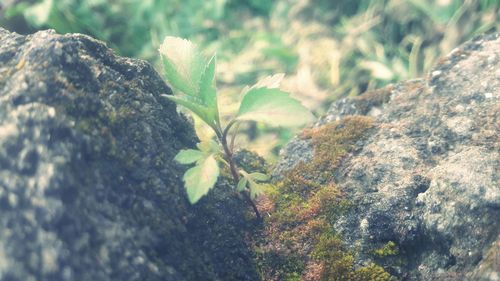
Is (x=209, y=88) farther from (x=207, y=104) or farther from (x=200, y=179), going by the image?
(x=200, y=179)

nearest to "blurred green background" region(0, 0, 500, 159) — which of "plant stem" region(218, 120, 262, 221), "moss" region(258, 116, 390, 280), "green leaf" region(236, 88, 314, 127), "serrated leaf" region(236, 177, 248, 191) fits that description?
"moss" region(258, 116, 390, 280)

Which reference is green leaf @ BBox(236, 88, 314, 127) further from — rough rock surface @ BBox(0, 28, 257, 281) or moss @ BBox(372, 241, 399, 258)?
moss @ BBox(372, 241, 399, 258)

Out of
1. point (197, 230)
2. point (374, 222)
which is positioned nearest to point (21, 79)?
point (197, 230)

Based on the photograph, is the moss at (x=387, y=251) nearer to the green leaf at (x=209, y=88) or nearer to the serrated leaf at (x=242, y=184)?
the serrated leaf at (x=242, y=184)

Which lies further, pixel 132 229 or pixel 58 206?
pixel 132 229

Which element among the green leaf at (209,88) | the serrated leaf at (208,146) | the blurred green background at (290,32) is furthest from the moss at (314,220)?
the blurred green background at (290,32)

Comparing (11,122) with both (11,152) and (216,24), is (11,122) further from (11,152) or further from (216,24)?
(216,24)
